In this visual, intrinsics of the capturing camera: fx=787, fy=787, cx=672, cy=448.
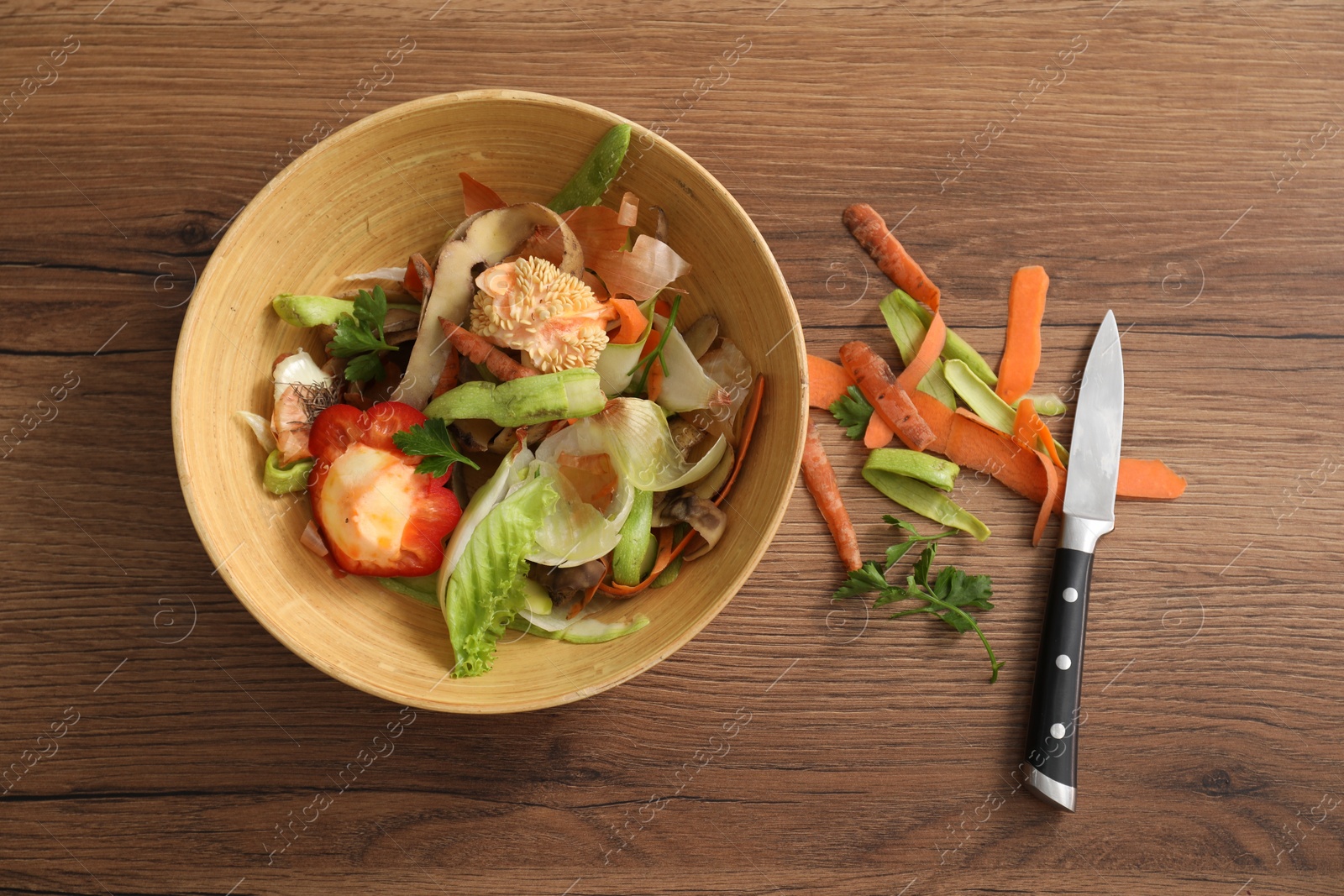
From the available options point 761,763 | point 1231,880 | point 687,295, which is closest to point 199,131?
point 687,295

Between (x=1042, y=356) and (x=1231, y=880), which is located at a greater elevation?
(x=1042, y=356)

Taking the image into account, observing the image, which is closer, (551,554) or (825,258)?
(551,554)

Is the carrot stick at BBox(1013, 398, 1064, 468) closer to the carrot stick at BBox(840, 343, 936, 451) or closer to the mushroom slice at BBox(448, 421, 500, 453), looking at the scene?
the carrot stick at BBox(840, 343, 936, 451)

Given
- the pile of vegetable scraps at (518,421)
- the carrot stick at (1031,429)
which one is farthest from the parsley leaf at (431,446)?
the carrot stick at (1031,429)

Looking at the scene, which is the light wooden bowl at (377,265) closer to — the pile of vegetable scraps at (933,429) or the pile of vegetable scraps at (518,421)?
the pile of vegetable scraps at (518,421)

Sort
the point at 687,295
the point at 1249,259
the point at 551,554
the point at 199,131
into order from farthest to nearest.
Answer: the point at 1249,259 → the point at 199,131 → the point at 687,295 → the point at 551,554

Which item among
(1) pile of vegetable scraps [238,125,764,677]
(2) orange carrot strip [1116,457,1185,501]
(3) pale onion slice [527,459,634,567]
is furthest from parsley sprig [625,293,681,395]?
(2) orange carrot strip [1116,457,1185,501]

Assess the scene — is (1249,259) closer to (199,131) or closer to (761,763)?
(761,763)

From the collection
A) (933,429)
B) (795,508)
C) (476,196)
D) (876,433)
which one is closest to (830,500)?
(795,508)
